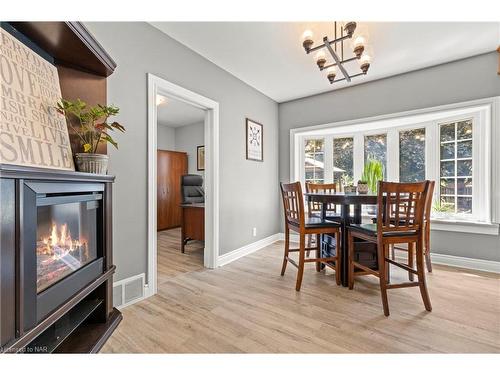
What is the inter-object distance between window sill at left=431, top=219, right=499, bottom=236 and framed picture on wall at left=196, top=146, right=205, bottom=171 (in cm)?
451

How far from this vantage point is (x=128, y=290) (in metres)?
1.85

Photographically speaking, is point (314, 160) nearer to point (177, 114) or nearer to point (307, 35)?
point (307, 35)

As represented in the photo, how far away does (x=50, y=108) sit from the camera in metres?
1.28

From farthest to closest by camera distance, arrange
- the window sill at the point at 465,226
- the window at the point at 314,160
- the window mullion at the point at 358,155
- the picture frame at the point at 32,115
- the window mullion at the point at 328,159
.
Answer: the window at the point at 314,160, the window mullion at the point at 328,159, the window mullion at the point at 358,155, the window sill at the point at 465,226, the picture frame at the point at 32,115

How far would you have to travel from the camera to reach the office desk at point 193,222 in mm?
3168

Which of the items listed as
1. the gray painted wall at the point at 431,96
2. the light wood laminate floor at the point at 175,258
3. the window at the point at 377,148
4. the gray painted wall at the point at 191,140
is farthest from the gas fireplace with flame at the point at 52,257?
the gray painted wall at the point at 191,140

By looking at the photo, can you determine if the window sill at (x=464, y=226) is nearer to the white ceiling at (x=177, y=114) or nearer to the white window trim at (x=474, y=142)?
the white window trim at (x=474, y=142)

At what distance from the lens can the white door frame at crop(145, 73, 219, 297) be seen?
6.64 feet

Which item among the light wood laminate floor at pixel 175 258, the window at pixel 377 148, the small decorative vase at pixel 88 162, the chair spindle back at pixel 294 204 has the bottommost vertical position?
the light wood laminate floor at pixel 175 258

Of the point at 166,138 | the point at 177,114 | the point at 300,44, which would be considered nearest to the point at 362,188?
the point at 300,44

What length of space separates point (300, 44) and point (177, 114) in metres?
3.20

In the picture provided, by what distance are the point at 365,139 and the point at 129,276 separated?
373 centimetres

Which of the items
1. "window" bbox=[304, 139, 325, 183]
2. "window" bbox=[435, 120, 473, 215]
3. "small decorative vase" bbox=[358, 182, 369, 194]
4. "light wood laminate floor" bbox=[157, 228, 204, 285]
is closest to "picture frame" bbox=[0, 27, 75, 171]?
"light wood laminate floor" bbox=[157, 228, 204, 285]

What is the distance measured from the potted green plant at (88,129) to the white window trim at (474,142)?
3.16 metres
